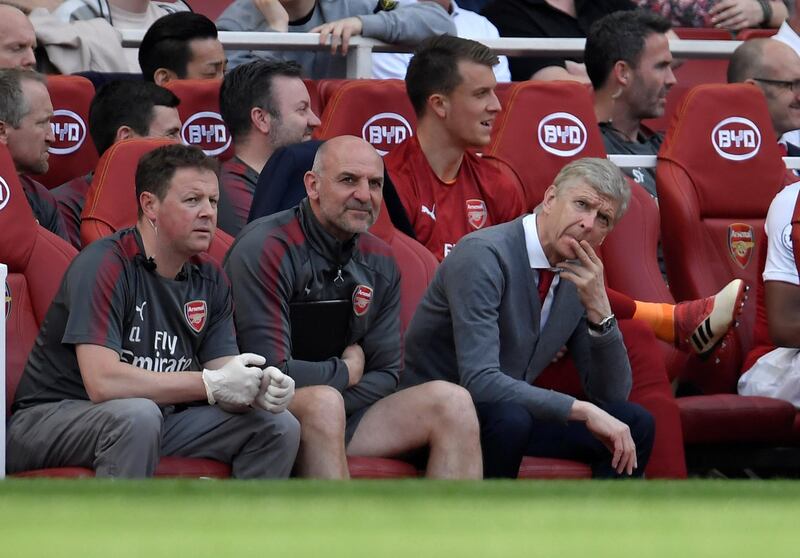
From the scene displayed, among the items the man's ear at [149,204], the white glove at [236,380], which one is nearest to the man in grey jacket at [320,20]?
the man's ear at [149,204]

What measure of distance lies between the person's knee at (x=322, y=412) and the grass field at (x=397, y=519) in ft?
5.36

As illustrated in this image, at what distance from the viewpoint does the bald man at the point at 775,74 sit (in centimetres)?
726

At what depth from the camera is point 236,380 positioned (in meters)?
4.68

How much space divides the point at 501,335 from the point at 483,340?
0.18 m

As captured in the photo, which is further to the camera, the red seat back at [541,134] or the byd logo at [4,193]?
the red seat back at [541,134]

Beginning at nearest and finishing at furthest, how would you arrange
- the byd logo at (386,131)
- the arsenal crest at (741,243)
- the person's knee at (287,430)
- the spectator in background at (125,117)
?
the person's knee at (287,430) → the spectator in background at (125,117) → the byd logo at (386,131) → the arsenal crest at (741,243)

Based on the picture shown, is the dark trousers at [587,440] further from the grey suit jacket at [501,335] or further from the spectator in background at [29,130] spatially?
the spectator in background at [29,130]

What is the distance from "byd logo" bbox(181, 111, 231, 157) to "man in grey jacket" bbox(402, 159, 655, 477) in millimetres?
1565

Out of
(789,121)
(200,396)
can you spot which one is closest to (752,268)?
(789,121)

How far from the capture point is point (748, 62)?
289 inches

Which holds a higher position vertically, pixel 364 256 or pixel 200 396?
pixel 364 256

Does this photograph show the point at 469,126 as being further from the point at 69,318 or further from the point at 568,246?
the point at 69,318

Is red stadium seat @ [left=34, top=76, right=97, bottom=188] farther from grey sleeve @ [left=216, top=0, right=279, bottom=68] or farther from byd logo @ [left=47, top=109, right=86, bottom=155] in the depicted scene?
grey sleeve @ [left=216, top=0, right=279, bottom=68]

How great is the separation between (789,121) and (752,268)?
101 centimetres
